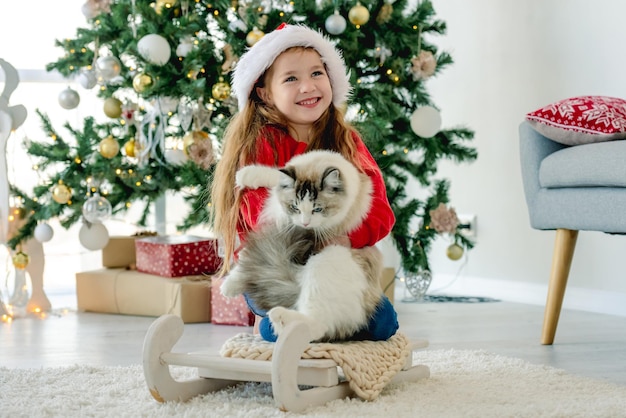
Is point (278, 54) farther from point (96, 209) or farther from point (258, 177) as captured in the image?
point (96, 209)

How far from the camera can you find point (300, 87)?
6.17ft

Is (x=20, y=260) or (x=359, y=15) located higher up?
(x=359, y=15)

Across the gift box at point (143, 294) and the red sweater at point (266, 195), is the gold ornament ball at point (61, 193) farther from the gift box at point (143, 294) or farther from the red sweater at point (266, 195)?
the red sweater at point (266, 195)

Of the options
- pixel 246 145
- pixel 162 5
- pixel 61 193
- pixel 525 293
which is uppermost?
pixel 162 5

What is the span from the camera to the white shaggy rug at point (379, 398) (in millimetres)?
1511

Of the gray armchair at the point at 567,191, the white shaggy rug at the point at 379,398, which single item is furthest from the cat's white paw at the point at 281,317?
the gray armchair at the point at 567,191

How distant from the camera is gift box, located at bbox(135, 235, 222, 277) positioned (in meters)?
3.07

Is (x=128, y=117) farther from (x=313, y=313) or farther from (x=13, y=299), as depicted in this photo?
(x=313, y=313)

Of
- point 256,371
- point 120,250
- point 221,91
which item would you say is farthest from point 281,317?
point 120,250

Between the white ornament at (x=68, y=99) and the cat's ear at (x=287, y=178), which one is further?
the white ornament at (x=68, y=99)

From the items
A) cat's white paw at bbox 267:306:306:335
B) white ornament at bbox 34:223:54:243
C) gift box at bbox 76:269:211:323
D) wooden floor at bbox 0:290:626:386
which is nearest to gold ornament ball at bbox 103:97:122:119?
white ornament at bbox 34:223:54:243

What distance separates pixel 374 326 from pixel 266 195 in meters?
0.34

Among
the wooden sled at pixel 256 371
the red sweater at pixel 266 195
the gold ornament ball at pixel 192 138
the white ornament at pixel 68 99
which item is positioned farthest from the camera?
the white ornament at pixel 68 99

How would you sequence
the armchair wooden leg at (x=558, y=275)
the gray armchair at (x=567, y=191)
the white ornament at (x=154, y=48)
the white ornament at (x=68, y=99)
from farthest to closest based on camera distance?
1. the white ornament at (x=68, y=99)
2. the white ornament at (x=154, y=48)
3. the armchair wooden leg at (x=558, y=275)
4. the gray armchair at (x=567, y=191)
